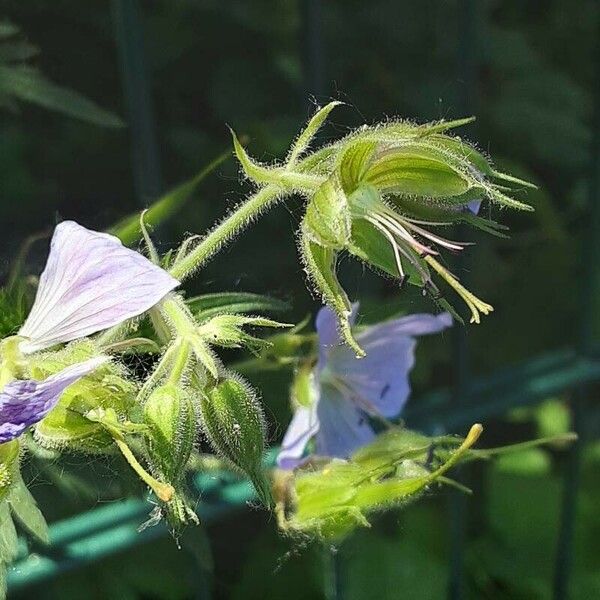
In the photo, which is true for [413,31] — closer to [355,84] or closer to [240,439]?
[355,84]

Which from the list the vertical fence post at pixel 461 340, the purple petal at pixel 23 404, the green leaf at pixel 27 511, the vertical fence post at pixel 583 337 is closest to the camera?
the purple petal at pixel 23 404

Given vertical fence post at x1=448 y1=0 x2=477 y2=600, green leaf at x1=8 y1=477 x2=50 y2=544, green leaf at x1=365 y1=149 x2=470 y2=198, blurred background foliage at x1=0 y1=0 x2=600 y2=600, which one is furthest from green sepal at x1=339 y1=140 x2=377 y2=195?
blurred background foliage at x1=0 y1=0 x2=600 y2=600

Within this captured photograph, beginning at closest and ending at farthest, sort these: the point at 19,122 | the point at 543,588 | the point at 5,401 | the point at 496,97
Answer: the point at 5,401
the point at 19,122
the point at 543,588
the point at 496,97

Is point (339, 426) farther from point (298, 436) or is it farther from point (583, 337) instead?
point (583, 337)

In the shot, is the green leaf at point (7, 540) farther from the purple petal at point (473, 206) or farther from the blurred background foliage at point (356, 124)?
the blurred background foliage at point (356, 124)

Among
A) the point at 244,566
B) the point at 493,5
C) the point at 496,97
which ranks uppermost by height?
the point at 493,5

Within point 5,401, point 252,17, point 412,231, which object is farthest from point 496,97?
point 5,401

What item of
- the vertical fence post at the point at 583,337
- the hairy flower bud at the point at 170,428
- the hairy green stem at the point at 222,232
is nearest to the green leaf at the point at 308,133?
the hairy green stem at the point at 222,232
